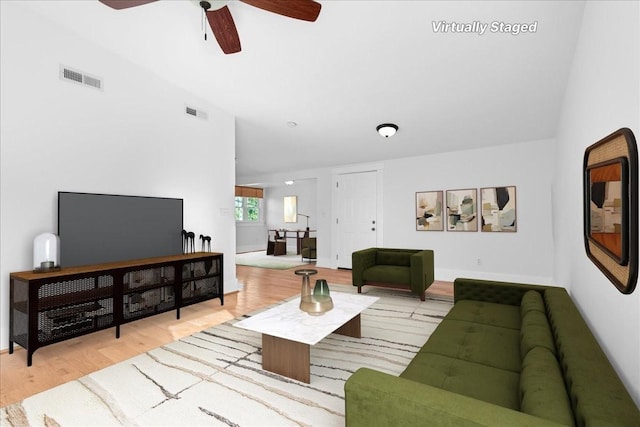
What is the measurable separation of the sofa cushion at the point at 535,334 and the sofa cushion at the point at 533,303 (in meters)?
0.08

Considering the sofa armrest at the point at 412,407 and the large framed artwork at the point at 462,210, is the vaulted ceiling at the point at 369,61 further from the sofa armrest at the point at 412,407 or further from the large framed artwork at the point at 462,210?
the sofa armrest at the point at 412,407

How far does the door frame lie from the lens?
6.63 m

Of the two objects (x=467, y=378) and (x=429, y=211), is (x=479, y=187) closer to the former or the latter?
(x=429, y=211)

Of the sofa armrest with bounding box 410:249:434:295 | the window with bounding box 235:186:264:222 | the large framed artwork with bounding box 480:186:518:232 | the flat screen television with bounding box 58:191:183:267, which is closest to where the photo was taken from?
the flat screen television with bounding box 58:191:183:267

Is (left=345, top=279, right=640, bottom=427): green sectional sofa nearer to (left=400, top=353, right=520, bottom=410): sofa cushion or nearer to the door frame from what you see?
(left=400, top=353, right=520, bottom=410): sofa cushion

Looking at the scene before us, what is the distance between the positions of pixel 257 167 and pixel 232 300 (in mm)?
4435

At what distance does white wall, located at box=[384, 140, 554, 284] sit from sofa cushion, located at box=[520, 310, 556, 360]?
3.82 meters

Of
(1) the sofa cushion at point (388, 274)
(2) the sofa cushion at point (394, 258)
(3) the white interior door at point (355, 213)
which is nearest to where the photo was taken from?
(1) the sofa cushion at point (388, 274)

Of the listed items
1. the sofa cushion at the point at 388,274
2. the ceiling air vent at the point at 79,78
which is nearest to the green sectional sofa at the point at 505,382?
the sofa cushion at the point at 388,274

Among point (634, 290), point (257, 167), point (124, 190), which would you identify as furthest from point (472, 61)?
point (257, 167)

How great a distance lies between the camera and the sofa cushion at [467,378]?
137cm

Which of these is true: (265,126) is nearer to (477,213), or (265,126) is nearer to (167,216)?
(167,216)

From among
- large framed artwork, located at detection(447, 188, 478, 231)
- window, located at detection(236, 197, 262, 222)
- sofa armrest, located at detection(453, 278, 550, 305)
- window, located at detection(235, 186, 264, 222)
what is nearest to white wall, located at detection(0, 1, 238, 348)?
sofa armrest, located at detection(453, 278, 550, 305)

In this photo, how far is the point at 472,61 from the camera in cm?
302
